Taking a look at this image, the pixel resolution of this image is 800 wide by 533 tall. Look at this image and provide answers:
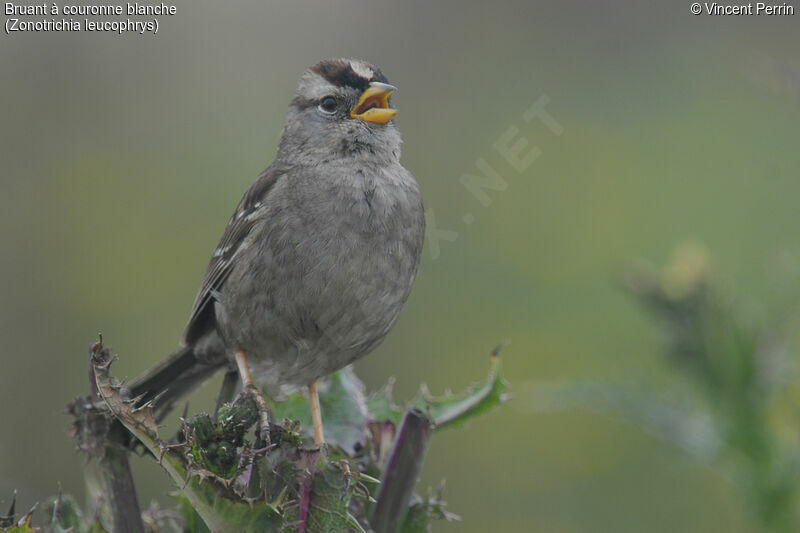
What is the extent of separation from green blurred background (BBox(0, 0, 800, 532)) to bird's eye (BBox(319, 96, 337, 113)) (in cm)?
281

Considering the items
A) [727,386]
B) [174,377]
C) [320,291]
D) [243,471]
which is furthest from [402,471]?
[174,377]

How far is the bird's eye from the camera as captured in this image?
377cm

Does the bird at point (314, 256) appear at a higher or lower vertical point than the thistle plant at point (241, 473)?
higher

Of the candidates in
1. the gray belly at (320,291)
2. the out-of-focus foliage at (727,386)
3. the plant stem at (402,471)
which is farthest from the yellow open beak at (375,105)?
the plant stem at (402,471)

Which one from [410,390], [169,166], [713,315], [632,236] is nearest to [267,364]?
[713,315]

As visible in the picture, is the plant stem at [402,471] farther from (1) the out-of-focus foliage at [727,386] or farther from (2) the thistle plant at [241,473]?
(1) the out-of-focus foliage at [727,386]

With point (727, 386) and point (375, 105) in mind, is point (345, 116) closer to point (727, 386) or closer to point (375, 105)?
point (375, 105)

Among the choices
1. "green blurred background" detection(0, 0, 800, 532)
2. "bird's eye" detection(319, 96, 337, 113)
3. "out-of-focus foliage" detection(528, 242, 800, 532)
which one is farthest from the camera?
"green blurred background" detection(0, 0, 800, 532)

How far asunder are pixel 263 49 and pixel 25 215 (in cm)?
224

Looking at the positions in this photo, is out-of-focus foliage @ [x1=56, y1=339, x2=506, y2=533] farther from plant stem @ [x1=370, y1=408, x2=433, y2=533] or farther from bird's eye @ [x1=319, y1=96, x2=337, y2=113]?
bird's eye @ [x1=319, y1=96, x2=337, y2=113]

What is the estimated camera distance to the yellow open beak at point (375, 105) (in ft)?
11.9

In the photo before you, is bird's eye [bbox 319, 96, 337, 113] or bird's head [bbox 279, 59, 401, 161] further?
bird's eye [bbox 319, 96, 337, 113]

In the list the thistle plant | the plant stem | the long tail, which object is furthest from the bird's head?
the plant stem

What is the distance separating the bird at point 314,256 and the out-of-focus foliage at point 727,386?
811 millimetres
